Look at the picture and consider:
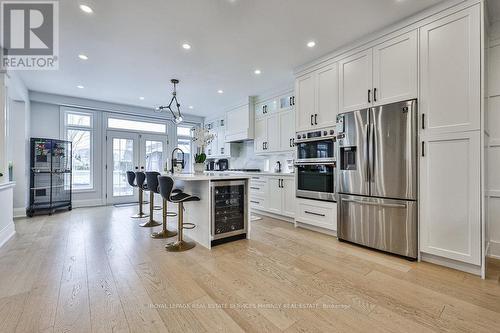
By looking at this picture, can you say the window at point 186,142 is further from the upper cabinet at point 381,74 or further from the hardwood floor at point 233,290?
the upper cabinet at point 381,74

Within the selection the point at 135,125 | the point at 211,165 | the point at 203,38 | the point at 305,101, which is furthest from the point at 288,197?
the point at 135,125

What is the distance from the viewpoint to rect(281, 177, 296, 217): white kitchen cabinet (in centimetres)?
424

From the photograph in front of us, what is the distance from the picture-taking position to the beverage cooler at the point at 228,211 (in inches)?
119

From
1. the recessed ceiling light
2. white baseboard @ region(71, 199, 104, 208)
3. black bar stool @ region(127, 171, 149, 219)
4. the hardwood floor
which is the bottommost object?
the hardwood floor

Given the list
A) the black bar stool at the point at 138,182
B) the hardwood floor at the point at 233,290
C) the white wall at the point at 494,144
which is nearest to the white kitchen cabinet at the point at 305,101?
the hardwood floor at the point at 233,290

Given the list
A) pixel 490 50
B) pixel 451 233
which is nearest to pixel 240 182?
pixel 451 233

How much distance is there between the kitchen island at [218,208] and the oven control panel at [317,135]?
1296 millimetres

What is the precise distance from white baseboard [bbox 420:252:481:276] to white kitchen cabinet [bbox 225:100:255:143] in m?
4.06

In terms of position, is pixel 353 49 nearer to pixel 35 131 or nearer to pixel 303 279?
pixel 303 279

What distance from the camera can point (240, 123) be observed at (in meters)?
5.88

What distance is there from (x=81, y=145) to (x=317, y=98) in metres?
5.97

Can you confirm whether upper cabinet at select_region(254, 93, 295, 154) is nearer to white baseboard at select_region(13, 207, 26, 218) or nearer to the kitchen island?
the kitchen island

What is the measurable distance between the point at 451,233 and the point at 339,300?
4.97ft

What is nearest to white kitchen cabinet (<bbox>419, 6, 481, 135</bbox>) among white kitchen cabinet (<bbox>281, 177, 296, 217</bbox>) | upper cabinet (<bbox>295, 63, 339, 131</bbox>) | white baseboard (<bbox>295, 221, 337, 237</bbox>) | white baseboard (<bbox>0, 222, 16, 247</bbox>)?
upper cabinet (<bbox>295, 63, 339, 131</bbox>)
